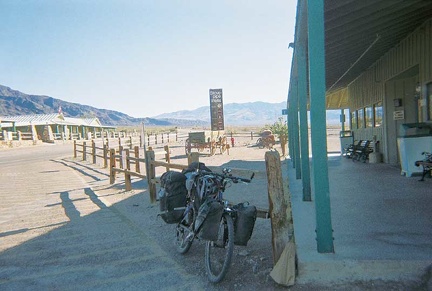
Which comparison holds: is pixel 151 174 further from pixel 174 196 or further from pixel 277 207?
pixel 277 207

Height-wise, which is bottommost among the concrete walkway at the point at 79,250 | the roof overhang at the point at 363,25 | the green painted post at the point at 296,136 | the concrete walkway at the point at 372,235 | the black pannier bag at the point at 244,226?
the concrete walkway at the point at 79,250

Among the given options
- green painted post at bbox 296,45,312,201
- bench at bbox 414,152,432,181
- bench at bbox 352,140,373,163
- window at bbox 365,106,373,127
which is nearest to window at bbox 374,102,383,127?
window at bbox 365,106,373,127

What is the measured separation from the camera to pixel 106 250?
15.0 ft

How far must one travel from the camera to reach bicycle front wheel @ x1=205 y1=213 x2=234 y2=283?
3.29m

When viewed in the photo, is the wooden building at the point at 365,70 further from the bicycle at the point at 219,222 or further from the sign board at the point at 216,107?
the sign board at the point at 216,107

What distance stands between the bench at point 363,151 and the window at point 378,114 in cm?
72

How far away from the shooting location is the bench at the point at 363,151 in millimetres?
11602

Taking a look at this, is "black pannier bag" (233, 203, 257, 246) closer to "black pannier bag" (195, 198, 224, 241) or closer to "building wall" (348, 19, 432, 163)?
"black pannier bag" (195, 198, 224, 241)

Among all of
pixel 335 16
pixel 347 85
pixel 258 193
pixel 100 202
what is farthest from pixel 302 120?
pixel 347 85

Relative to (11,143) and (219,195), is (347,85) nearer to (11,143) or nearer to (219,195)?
(219,195)

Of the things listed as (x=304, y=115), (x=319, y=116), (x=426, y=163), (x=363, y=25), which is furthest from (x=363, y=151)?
(x=319, y=116)

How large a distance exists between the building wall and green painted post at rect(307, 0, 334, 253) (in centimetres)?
509

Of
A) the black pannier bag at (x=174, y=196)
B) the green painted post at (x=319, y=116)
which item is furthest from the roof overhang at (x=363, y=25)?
the black pannier bag at (x=174, y=196)

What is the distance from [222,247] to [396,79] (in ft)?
27.9
